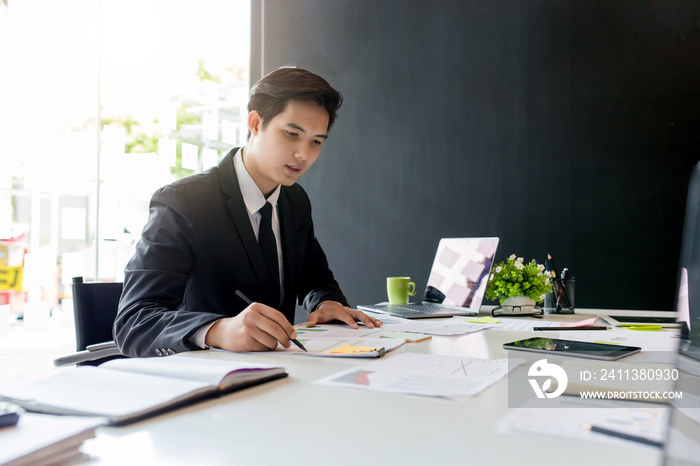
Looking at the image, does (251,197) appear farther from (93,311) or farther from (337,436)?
(337,436)

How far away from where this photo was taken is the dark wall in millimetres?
2354

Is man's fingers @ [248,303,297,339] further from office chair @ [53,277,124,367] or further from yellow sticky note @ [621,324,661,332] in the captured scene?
yellow sticky note @ [621,324,661,332]

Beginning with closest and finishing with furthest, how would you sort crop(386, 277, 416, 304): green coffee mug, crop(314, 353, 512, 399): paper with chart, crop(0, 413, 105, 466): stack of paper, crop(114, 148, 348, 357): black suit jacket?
1. crop(0, 413, 105, 466): stack of paper
2. crop(314, 353, 512, 399): paper with chart
3. crop(114, 148, 348, 357): black suit jacket
4. crop(386, 277, 416, 304): green coffee mug

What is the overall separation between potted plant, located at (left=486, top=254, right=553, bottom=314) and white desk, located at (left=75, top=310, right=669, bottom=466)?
1.26 metres

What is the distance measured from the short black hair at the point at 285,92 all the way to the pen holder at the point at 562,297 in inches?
44.3

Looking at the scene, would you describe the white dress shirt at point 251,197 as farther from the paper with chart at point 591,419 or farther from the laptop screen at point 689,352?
the laptop screen at point 689,352

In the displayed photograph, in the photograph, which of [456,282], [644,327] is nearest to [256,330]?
[644,327]

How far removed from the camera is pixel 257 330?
1060 mm

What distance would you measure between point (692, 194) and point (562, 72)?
2.25m

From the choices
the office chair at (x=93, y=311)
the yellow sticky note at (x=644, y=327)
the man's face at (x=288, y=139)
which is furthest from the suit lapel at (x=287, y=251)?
the yellow sticky note at (x=644, y=327)

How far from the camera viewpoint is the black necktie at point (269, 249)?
1.70 metres

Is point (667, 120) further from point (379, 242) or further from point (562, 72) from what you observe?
point (379, 242)

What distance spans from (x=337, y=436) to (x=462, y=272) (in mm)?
1666

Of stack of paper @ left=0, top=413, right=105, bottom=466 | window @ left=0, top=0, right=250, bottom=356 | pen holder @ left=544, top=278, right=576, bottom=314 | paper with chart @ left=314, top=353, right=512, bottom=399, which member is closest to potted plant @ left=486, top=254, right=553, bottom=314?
pen holder @ left=544, top=278, right=576, bottom=314
